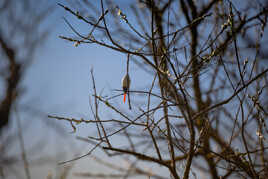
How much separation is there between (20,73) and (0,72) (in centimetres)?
16

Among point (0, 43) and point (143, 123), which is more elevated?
point (0, 43)

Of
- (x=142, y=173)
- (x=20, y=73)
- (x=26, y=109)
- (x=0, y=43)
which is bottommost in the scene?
(x=142, y=173)

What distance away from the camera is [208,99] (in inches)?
44.8

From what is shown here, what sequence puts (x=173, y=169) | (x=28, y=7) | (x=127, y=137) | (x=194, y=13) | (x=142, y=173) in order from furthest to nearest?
(x=28, y=7)
(x=142, y=173)
(x=194, y=13)
(x=127, y=137)
(x=173, y=169)

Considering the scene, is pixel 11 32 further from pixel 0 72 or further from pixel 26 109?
pixel 26 109

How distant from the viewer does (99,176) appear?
→ 1.01m

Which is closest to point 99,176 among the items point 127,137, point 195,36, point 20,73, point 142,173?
point 142,173

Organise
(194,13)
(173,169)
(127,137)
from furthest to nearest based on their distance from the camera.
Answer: (194,13) < (127,137) < (173,169)

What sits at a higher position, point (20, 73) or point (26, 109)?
point (20, 73)

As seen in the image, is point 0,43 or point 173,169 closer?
point 173,169

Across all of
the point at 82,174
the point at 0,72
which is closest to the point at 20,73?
the point at 0,72

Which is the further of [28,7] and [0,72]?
[28,7]

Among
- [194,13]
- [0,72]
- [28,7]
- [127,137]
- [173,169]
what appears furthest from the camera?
[28,7]

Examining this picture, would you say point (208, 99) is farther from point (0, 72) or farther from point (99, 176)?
point (0, 72)
